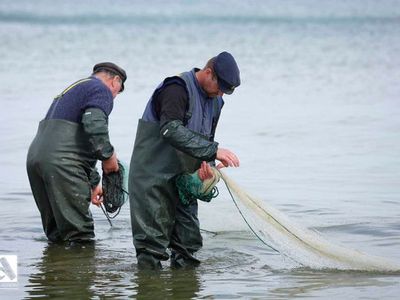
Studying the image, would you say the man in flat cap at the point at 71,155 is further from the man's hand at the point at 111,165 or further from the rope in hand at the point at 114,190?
the rope in hand at the point at 114,190

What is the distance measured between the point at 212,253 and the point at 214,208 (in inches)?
69.4

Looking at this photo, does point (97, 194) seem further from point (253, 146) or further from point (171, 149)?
point (253, 146)

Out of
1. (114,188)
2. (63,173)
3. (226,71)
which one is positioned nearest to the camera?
(226,71)

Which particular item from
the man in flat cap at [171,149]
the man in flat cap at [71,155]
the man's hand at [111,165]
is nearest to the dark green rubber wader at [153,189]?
the man in flat cap at [171,149]

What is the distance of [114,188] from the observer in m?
9.99

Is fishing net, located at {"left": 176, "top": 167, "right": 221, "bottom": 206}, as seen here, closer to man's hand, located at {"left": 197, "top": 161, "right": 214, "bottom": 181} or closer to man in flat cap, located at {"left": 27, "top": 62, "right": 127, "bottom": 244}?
man's hand, located at {"left": 197, "top": 161, "right": 214, "bottom": 181}

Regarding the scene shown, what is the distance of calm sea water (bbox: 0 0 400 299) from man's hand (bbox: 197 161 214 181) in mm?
727

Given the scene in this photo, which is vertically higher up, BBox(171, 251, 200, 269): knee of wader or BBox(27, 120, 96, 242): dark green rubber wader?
BBox(27, 120, 96, 242): dark green rubber wader

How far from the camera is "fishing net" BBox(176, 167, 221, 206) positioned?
8.50 m

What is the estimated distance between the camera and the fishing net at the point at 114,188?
9916 mm

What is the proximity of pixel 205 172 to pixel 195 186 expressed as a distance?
12 centimetres

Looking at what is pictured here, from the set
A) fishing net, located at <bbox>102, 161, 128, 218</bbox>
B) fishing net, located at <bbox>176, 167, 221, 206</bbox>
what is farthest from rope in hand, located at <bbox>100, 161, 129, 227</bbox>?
fishing net, located at <bbox>176, 167, 221, 206</bbox>

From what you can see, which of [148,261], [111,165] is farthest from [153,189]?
[111,165]

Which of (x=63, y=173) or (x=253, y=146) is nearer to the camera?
(x=63, y=173)
